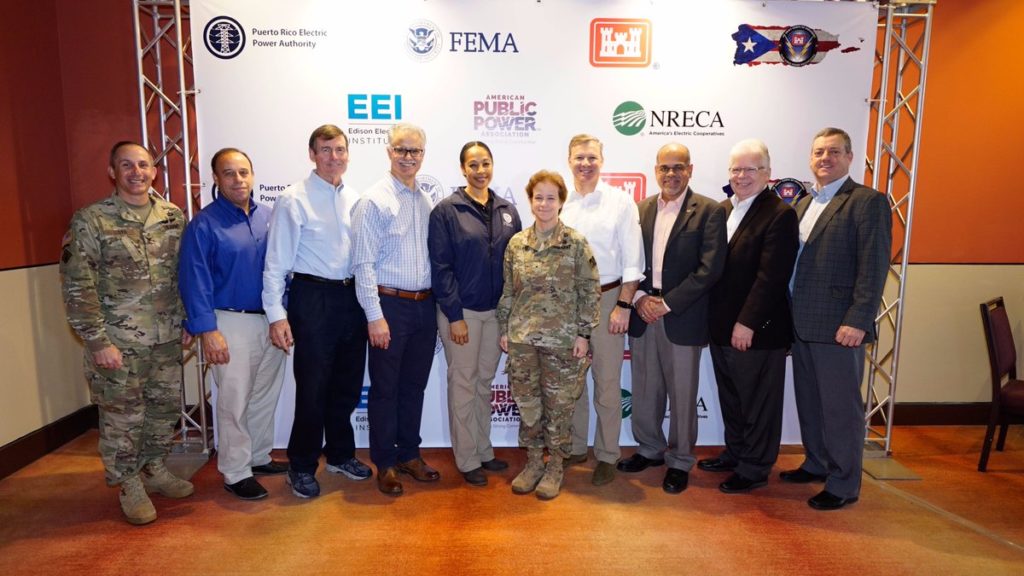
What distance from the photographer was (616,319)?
3256 millimetres

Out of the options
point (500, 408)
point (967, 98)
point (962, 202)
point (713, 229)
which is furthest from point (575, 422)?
point (967, 98)

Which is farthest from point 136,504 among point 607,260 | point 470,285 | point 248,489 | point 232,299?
point 607,260

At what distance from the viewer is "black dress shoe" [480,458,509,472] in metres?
3.59

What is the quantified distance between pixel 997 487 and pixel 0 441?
235 inches

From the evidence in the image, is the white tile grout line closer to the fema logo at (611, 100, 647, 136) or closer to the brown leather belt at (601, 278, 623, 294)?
the brown leather belt at (601, 278, 623, 294)

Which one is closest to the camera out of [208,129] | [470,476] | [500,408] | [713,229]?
[713,229]

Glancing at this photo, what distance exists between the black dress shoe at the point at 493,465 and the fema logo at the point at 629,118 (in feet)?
7.36

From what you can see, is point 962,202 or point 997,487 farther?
point 962,202

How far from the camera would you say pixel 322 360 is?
3.13 meters

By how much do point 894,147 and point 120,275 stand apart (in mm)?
4531

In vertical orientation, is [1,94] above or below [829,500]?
above

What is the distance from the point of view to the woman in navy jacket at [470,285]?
3.14 meters

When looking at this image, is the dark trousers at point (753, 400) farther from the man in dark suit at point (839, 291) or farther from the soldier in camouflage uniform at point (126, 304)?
the soldier in camouflage uniform at point (126, 304)

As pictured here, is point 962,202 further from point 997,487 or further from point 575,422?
point 575,422
